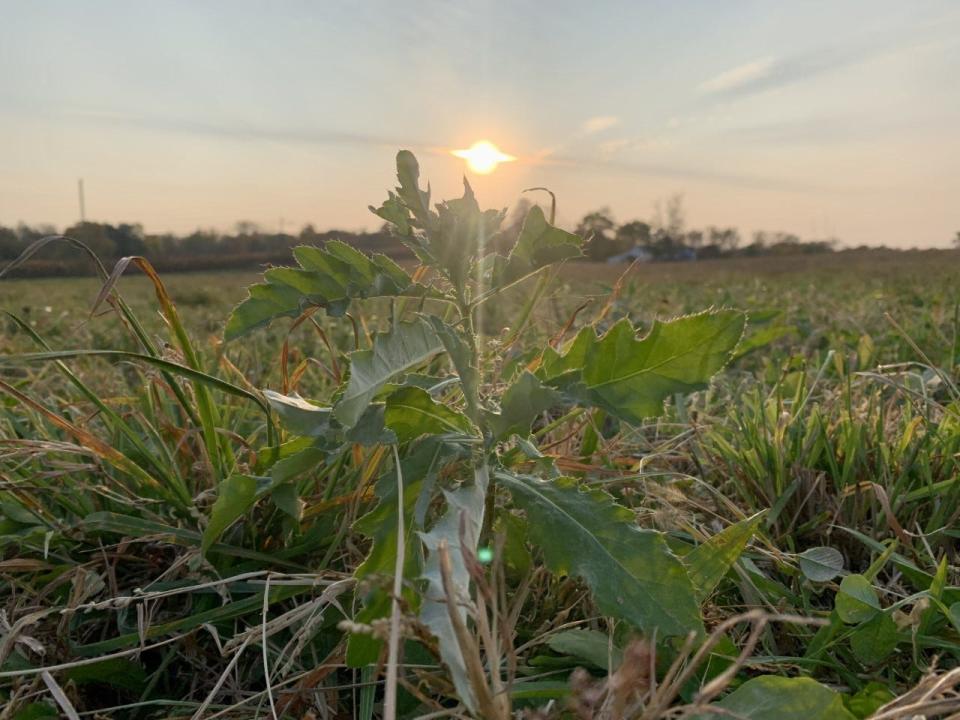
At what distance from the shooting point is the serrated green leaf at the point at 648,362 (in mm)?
1237

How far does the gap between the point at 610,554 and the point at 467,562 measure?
388mm

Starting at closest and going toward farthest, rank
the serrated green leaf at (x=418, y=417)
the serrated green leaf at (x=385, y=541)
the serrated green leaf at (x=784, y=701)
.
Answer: the serrated green leaf at (x=784, y=701), the serrated green leaf at (x=385, y=541), the serrated green leaf at (x=418, y=417)

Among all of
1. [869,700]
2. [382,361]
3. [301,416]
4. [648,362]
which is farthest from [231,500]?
[869,700]

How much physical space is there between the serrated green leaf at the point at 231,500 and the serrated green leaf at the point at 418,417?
0.80 feet

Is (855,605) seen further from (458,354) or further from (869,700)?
(458,354)

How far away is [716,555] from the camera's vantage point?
128 cm

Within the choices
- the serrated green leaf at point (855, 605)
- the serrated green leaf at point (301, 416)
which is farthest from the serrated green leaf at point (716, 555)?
the serrated green leaf at point (301, 416)

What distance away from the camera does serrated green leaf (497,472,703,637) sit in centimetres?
107

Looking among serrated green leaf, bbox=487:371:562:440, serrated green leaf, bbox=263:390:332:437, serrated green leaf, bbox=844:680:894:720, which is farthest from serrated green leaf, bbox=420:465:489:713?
serrated green leaf, bbox=844:680:894:720

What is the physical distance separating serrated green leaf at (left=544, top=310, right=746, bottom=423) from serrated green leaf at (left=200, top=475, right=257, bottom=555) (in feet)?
1.68

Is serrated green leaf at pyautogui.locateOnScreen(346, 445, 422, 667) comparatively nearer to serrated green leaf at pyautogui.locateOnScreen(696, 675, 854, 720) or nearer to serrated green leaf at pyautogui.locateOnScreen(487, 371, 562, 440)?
serrated green leaf at pyautogui.locateOnScreen(487, 371, 562, 440)

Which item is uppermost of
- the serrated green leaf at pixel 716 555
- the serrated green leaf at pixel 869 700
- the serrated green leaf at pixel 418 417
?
the serrated green leaf at pixel 418 417

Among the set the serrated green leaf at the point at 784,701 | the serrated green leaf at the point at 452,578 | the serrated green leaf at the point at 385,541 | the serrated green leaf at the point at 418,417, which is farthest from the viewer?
the serrated green leaf at the point at 418,417

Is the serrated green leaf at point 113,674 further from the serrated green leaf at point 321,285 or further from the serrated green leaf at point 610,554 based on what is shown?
the serrated green leaf at point 610,554
